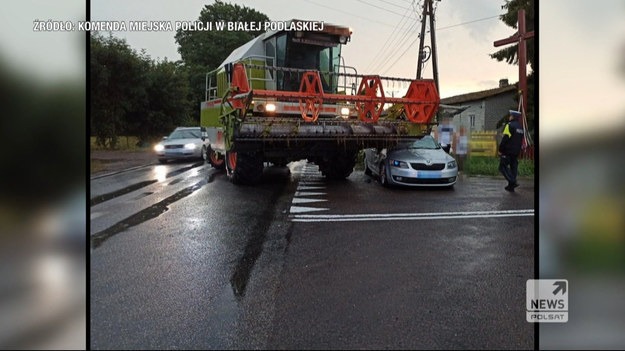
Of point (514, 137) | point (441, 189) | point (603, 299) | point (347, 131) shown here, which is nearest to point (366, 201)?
point (347, 131)

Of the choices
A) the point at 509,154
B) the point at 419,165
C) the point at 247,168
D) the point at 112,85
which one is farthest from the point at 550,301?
the point at 247,168

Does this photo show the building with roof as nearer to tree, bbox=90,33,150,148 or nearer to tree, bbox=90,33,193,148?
tree, bbox=90,33,193,148

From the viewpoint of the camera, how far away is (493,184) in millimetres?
7965

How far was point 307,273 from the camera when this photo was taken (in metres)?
3.36

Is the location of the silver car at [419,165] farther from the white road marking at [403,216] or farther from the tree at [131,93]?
the tree at [131,93]

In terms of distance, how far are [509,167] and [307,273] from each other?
5261 millimetres

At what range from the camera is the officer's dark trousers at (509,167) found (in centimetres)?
701

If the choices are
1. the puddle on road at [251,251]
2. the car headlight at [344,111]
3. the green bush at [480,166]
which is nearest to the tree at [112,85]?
the puddle on road at [251,251]

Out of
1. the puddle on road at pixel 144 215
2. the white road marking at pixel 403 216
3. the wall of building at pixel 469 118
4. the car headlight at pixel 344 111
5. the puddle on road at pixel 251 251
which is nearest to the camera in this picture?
the puddle on road at pixel 251 251

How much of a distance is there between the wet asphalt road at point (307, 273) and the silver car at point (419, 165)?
1434mm

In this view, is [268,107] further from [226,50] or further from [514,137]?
[514,137]

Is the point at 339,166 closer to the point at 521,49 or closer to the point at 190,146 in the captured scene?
the point at 190,146

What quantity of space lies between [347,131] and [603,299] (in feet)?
17.5

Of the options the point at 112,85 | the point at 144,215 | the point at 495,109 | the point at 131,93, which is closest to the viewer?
the point at 112,85
